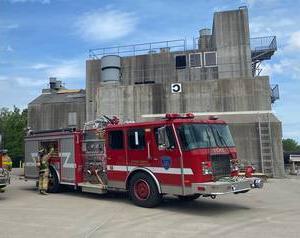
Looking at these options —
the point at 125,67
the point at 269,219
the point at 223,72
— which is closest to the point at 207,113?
the point at 223,72

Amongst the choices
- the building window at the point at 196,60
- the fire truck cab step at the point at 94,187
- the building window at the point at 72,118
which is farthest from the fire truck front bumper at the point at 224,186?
the building window at the point at 72,118

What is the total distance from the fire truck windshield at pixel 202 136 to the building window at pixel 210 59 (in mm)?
20473

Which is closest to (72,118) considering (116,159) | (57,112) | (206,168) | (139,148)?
(57,112)

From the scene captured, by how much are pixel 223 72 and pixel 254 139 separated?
7.93 m

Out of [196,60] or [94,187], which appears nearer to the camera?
[94,187]

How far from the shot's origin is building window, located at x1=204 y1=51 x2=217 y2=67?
103 ft

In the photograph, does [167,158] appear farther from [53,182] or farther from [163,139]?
[53,182]

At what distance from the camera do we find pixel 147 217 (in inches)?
390

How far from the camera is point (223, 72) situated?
3073 cm

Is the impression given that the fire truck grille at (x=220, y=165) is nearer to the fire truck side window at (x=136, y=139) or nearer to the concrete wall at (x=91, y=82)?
the fire truck side window at (x=136, y=139)

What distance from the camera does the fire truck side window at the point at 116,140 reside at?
489 inches

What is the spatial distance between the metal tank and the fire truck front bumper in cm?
2173

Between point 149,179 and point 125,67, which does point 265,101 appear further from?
point 149,179

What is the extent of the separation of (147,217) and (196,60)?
2330cm
